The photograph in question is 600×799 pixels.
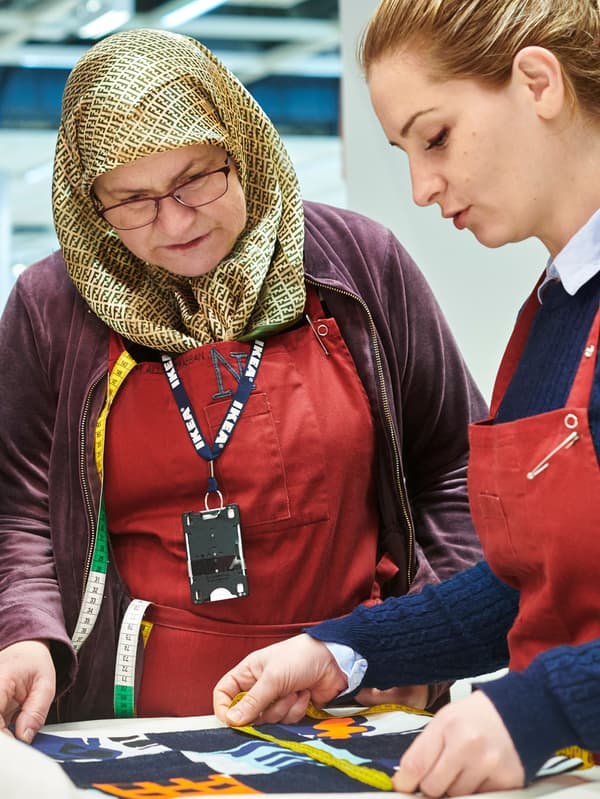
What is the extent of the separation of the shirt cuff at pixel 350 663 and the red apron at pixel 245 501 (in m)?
0.32

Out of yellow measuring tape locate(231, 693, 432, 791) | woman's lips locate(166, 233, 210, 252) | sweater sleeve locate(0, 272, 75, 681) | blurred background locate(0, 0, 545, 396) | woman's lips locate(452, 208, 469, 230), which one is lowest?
yellow measuring tape locate(231, 693, 432, 791)

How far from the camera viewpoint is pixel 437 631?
1516mm

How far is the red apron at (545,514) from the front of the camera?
4.07 ft

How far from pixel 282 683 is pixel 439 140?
0.70m

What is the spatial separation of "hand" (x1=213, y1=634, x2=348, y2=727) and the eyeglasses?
72 centimetres

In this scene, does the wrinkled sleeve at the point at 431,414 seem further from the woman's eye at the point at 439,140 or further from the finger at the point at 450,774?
the finger at the point at 450,774

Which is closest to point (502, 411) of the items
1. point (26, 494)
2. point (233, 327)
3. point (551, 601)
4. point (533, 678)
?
point (551, 601)

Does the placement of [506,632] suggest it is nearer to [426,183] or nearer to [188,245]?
[426,183]

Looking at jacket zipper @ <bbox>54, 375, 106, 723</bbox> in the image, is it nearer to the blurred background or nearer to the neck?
the neck

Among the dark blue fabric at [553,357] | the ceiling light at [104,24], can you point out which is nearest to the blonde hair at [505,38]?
the dark blue fabric at [553,357]

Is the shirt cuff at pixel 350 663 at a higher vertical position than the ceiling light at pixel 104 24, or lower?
lower

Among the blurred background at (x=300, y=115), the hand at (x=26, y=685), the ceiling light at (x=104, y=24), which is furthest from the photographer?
the ceiling light at (x=104, y=24)

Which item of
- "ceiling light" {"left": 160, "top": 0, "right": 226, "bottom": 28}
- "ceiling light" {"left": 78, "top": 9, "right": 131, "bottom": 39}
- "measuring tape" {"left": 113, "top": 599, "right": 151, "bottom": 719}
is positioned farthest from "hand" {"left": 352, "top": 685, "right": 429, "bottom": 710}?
"ceiling light" {"left": 160, "top": 0, "right": 226, "bottom": 28}

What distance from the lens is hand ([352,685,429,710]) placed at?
172 centimetres
